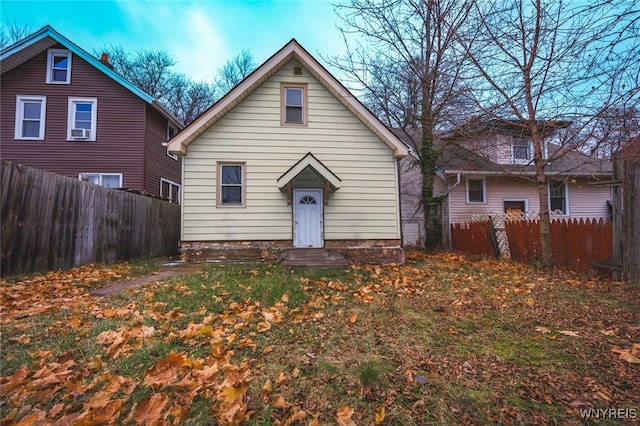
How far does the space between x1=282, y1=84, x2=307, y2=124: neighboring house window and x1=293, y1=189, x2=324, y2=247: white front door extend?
2.24 m

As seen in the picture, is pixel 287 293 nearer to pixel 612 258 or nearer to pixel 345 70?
pixel 612 258

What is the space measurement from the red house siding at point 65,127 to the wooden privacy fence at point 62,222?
4511mm

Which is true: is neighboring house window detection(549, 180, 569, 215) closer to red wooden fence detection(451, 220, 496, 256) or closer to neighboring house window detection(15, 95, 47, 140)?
red wooden fence detection(451, 220, 496, 256)

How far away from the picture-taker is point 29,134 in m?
13.1

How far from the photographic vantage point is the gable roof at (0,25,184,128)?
39.9 ft

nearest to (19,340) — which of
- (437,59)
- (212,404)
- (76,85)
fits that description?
(212,404)

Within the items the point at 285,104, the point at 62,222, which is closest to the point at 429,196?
the point at 285,104

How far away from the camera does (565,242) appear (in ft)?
23.8

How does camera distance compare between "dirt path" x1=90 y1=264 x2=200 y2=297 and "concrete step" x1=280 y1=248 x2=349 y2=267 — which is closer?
"dirt path" x1=90 y1=264 x2=200 y2=297

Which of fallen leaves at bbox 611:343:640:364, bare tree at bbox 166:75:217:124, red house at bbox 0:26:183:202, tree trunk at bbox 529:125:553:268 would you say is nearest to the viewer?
fallen leaves at bbox 611:343:640:364

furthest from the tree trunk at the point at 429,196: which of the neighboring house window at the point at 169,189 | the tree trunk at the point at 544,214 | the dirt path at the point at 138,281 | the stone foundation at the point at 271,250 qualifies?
the neighboring house window at the point at 169,189

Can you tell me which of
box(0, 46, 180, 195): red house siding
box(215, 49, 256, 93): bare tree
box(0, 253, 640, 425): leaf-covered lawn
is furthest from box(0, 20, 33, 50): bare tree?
box(0, 253, 640, 425): leaf-covered lawn

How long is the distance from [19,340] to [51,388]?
1191 millimetres

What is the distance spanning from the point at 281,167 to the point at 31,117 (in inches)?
484
